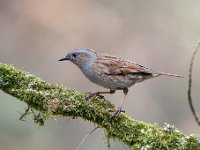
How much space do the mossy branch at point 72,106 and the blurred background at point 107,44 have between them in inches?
251

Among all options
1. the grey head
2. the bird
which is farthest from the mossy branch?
the grey head

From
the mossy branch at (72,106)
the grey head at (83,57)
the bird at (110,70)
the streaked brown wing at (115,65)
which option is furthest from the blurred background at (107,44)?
the mossy branch at (72,106)

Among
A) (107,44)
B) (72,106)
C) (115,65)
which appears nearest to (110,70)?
(115,65)

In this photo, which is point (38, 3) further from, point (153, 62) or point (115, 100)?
point (115, 100)

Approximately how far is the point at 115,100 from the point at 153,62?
2.37 meters

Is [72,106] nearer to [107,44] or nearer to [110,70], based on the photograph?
[110,70]

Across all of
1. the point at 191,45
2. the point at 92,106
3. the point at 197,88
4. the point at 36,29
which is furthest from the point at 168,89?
the point at 92,106

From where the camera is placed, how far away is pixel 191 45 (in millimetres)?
15930

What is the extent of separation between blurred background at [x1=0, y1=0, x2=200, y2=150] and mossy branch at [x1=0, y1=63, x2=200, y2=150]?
6.39 m

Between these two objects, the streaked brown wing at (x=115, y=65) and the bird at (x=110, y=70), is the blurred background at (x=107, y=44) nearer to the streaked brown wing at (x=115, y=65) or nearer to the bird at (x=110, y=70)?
the bird at (x=110, y=70)

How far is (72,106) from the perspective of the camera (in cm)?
562

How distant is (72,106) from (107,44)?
11.4m

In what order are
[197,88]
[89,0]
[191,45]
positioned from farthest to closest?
[89,0], [191,45], [197,88]

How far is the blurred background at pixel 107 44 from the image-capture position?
45.3ft
